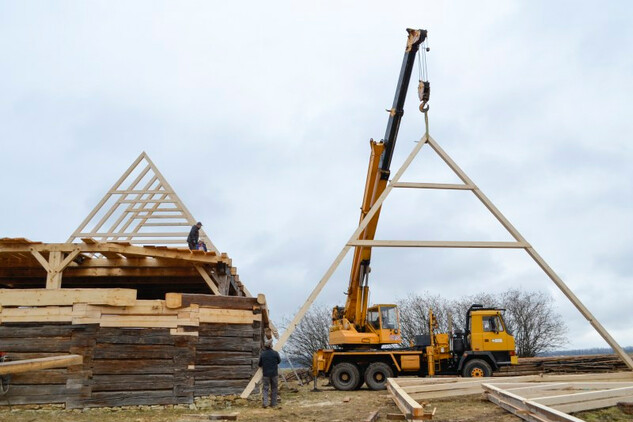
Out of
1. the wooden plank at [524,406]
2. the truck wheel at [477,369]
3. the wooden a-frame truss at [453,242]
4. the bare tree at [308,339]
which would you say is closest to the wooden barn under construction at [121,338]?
the wooden a-frame truss at [453,242]

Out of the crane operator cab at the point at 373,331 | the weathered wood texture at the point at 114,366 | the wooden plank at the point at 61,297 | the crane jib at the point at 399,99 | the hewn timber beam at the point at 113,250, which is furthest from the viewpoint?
the crane operator cab at the point at 373,331

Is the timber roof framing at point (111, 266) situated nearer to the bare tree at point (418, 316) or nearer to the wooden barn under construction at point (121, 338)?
the wooden barn under construction at point (121, 338)

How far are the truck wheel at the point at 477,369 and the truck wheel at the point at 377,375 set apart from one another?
225 centimetres

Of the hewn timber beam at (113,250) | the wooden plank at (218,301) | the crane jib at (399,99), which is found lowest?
the wooden plank at (218,301)

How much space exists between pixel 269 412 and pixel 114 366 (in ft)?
10.3

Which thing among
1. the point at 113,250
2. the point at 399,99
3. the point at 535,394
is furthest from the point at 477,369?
the point at 113,250

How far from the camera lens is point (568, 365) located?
73.9 feet

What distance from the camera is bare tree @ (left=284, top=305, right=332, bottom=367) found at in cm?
4275

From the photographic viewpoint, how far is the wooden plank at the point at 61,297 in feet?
35.3

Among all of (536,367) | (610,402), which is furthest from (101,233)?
(536,367)

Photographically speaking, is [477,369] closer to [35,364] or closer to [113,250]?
[113,250]

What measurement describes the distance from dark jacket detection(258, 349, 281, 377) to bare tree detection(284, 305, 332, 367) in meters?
30.9

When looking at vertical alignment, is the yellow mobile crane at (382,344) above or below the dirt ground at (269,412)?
above

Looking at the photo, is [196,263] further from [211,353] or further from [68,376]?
[68,376]
